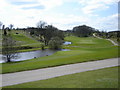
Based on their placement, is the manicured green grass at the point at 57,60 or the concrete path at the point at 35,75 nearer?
the concrete path at the point at 35,75

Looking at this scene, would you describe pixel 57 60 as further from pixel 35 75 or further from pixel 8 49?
pixel 8 49

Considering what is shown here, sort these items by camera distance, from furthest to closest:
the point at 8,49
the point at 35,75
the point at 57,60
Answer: the point at 8,49
the point at 57,60
the point at 35,75

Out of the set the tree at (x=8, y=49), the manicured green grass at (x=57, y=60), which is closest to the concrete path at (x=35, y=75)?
the manicured green grass at (x=57, y=60)

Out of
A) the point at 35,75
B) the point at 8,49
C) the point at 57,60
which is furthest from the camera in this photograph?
the point at 8,49

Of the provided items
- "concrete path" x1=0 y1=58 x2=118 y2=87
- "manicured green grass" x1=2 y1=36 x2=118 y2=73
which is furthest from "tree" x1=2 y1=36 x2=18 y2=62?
"concrete path" x1=0 y1=58 x2=118 y2=87

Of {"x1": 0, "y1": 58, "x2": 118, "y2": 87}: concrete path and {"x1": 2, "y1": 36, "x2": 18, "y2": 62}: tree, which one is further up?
{"x1": 2, "y1": 36, "x2": 18, "y2": 62}: tree

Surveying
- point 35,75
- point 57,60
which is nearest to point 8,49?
point 57,60

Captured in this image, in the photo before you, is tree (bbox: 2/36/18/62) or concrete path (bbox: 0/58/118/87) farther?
tree (bbox: 2/36/18/62)

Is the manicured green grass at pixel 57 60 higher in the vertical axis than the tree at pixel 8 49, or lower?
lower

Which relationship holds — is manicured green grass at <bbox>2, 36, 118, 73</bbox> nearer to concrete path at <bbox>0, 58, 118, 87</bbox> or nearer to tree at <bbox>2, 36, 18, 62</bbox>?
concrete path at <bbox>0, 58, 118, 87</bbox>

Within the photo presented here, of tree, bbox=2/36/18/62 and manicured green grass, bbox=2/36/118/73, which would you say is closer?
manicured green grass, bbox=2/36/118/73

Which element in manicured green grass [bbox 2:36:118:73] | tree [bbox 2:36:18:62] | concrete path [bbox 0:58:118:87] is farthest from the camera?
tree [bbox 2:36:18:62]

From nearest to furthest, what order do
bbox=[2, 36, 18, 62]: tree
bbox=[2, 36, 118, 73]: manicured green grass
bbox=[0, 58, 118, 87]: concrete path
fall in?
bbox=[0, 58, 118, 87]: concrete path, bbox=[2, 36, 118, 73]: manicured green grass, bbox=[2, 36, 18, 62]: tree

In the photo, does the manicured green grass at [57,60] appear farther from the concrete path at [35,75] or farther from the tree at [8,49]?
the tree at [8,49]
